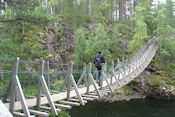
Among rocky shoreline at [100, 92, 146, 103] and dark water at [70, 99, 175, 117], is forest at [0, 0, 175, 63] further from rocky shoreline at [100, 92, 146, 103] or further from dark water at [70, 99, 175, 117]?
dark water at [70, 99, 175, 117]

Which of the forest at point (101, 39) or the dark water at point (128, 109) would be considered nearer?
the dark water at point (128, 109)

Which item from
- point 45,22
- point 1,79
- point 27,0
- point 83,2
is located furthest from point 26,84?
point 83,2

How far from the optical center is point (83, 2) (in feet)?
81.1

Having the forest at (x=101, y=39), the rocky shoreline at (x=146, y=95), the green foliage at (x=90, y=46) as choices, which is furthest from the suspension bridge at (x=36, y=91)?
the rocky shoreline at (x=146, y=95)

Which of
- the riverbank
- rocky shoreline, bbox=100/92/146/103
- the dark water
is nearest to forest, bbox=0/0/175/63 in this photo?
the riverbank

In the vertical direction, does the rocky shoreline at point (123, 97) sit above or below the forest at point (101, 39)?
below

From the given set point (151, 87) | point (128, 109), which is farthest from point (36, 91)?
point (151, 87)

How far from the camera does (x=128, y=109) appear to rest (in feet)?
41.1

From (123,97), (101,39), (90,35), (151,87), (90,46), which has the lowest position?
(123,97)

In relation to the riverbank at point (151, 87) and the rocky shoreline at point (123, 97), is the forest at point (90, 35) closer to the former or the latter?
the riverbank at point (151, 87)

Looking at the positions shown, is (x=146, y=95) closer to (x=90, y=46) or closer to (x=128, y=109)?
(x=128, y=109)

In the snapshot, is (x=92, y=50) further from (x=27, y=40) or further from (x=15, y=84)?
(x=15, y=84)

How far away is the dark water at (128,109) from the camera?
1150cm

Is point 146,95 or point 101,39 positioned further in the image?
point 146,95
